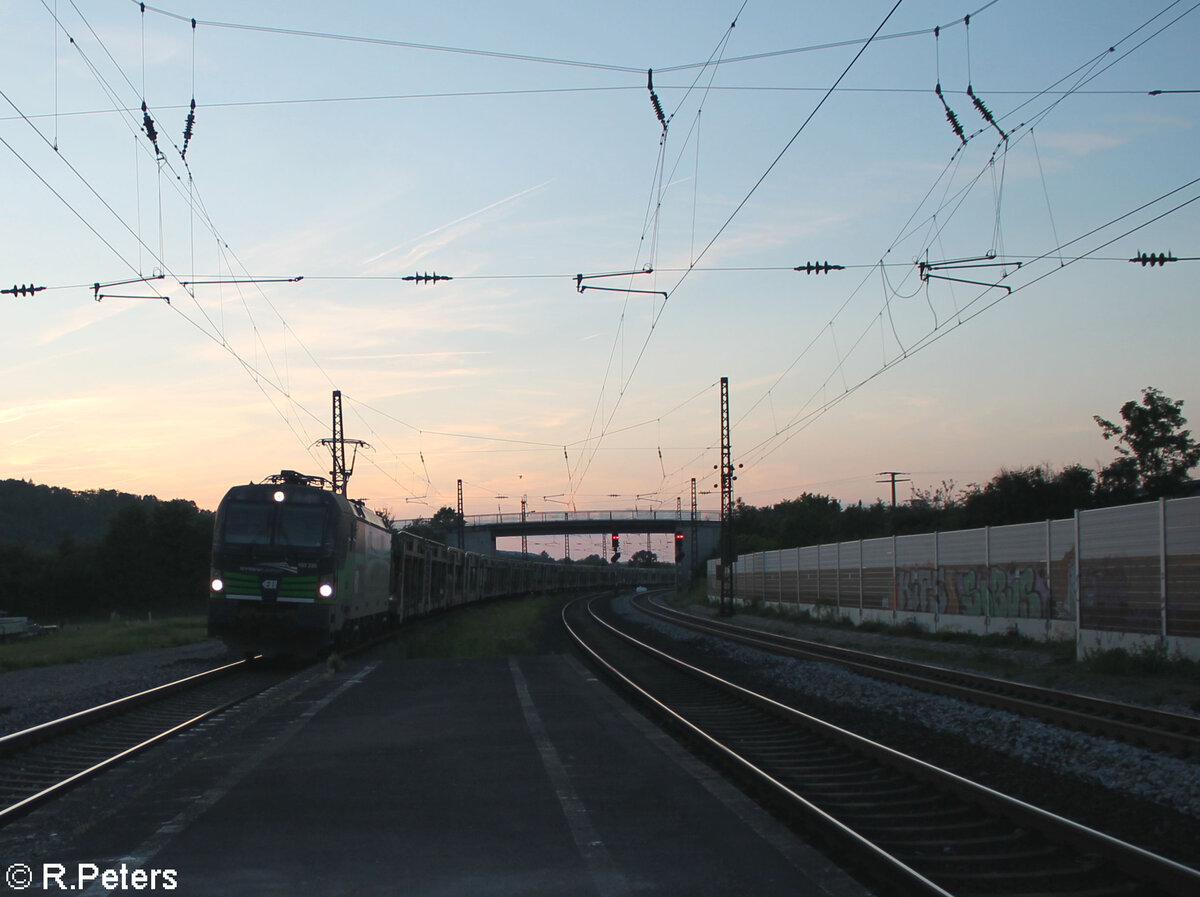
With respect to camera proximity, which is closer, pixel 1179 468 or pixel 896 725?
pixel 896 725

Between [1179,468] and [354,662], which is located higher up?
[1179,468]

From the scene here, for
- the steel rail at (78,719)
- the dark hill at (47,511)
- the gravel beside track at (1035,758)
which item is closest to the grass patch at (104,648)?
the steel rail at (78,719)

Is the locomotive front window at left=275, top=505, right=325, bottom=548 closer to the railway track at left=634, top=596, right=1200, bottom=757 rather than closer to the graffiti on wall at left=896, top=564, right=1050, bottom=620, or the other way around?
the railway track at left=634, top=596, right=1200, bottom=757

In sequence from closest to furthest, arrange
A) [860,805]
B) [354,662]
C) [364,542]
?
[860,805] → [354,662] → [364,542]

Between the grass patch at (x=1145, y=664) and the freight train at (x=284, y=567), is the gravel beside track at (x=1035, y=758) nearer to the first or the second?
the grass patch at (x=1145, y=664)

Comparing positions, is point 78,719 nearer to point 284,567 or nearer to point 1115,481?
point 284,567

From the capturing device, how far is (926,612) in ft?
106

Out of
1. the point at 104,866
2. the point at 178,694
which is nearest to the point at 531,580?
the point at 178,694

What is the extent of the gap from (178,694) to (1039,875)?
44.9 ft

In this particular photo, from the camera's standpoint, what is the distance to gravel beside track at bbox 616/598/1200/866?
314 inches

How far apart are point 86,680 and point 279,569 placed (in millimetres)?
3878

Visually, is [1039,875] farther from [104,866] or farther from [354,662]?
[354,662]

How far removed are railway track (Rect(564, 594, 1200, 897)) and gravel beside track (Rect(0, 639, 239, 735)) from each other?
8.60 m

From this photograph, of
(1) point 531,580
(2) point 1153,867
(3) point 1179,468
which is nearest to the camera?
(2) point 1153,867
